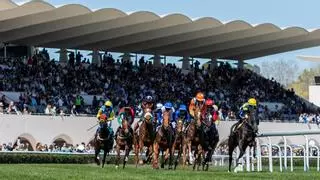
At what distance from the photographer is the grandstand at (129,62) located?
36844 mm

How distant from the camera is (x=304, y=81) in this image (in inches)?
4085

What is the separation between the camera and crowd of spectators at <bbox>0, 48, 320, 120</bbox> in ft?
121

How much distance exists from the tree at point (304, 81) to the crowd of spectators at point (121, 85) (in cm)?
4969

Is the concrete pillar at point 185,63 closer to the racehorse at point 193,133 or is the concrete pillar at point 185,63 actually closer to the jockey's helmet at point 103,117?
the jockey's helmet at point 103,117

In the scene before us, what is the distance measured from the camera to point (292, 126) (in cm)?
4300

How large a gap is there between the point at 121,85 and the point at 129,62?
3.75 m

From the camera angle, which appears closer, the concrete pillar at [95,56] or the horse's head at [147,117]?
the horse's head at [147,117]

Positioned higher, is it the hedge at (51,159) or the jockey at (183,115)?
the jockey at (183,115)

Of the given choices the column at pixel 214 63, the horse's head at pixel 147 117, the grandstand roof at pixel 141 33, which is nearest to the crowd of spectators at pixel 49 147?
the grandstand roof at pixel 141 33

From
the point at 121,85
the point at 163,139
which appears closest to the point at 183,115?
the point at 163,139

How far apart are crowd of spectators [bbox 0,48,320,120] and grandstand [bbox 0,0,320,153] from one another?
0.16 feet

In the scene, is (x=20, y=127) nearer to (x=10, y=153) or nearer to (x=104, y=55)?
(x=10, y=153)

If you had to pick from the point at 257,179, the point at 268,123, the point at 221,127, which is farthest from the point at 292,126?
the point at 257,179

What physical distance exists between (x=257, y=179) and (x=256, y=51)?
1396 inches
